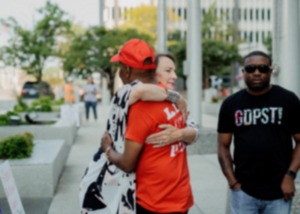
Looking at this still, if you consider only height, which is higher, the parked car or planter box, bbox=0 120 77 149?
planter box, bbox=0 120 77 149

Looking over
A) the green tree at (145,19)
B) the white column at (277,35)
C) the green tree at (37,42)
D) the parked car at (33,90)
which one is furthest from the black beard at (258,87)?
the green tree at (145,19)

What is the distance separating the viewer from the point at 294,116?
13.0 feet

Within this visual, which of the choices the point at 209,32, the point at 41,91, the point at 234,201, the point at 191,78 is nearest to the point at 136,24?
the point at 209,32

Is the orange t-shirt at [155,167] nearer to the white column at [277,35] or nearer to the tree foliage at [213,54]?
the white column at [277,35]

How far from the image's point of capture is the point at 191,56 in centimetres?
1488

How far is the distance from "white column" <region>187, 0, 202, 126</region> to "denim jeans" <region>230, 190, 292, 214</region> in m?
10.8

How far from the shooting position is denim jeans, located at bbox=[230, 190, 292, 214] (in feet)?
12.8

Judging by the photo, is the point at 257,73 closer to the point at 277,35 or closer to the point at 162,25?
the point at 277,35

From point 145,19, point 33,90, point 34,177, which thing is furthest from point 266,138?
point 145,19

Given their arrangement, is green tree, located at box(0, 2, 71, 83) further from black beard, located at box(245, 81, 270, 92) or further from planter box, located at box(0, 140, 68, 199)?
black beard, located at box(245, 81, 270, 92)

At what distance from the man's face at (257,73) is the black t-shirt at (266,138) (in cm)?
6

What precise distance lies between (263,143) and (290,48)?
461 cm

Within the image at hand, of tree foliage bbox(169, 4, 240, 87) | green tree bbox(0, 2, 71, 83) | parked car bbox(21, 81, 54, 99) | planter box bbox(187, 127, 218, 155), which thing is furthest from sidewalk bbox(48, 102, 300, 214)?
tree foliage bbox(169, 4, 240, 87)

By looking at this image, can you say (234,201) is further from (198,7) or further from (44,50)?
(44,50)
